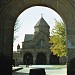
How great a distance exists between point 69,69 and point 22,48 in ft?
188

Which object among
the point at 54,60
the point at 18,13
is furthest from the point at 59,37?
the point at 54,60

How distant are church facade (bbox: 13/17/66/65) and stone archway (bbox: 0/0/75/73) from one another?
5103 centimetres

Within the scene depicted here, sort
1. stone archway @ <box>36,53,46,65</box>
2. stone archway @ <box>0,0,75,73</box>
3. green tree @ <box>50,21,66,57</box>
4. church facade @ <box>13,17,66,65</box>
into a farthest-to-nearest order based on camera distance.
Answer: church facade @ <box>13,17,66,65</box> → stone archway @ <box>36,53,46,65</box> → green tree @ <box>50,21,66,57</box> → stone archway @ <box>0,0,75,73</box>

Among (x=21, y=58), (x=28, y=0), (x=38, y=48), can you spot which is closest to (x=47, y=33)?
(x=38, y=48)

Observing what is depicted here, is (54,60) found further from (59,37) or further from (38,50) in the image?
(59,37)

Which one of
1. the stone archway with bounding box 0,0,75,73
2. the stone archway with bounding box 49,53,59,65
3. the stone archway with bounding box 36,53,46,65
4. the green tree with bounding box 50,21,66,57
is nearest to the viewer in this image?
the stone archway with bounding box 0,0,75,73

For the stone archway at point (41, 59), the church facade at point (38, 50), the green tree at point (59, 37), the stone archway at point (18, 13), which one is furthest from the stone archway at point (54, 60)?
the stone archway at point (18, 13)

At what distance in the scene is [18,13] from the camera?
551 inches

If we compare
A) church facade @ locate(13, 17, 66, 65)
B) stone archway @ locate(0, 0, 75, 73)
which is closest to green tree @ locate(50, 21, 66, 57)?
stone archway @ locate(0, 0, 75, 73)

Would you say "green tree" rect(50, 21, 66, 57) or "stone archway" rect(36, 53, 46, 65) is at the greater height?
"green tree" rect(50, 21, 66, 57)

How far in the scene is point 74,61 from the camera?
523 inches

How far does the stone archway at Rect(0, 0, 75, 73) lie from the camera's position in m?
13.5

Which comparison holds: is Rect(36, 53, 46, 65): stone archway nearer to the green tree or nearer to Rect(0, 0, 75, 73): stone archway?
the green tree

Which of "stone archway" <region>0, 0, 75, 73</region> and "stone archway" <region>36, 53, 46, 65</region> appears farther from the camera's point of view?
"stone archway" <region>36, 53, 46, 65</region>
